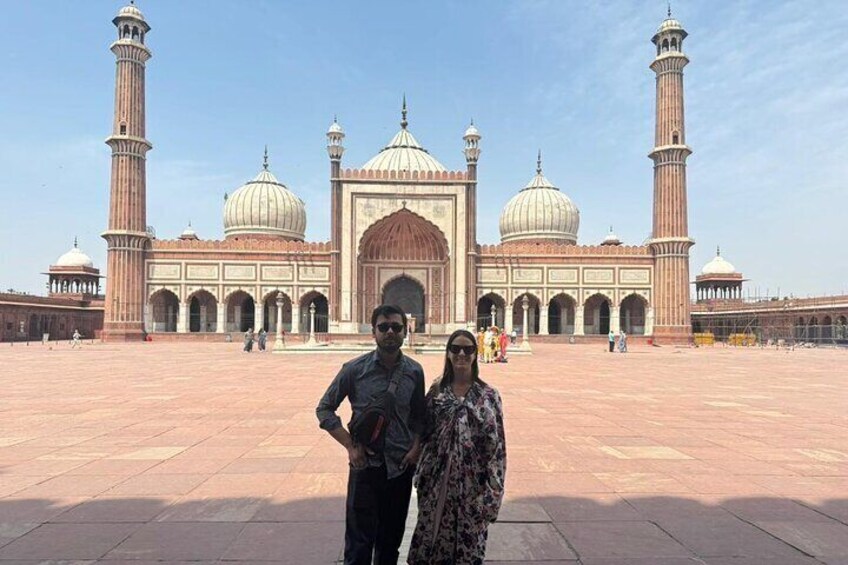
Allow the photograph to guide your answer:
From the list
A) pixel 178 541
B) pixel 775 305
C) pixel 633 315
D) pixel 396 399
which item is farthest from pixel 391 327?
A: pixel 775 305

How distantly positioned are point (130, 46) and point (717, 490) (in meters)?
36.9

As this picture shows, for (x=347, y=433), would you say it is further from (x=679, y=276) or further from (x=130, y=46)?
(x=130, y=46)

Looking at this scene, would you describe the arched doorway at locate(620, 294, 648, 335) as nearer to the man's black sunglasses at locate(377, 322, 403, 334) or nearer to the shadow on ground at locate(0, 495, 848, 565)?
the shadow on ground at locate(0, 495, 848, 565)

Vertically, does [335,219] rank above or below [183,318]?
above

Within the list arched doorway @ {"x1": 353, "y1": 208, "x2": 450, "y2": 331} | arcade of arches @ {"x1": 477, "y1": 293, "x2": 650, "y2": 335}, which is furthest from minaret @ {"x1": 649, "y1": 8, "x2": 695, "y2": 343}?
arched doorway @ {"x1": 353, "y1": 208, "x2": 450, "y2": 331}

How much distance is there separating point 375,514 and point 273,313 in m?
34.5

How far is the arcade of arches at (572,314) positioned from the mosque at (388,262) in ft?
0.38

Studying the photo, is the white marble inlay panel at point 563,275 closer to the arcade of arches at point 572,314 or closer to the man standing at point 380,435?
the arcade of arches at point 572,314

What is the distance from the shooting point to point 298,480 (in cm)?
443

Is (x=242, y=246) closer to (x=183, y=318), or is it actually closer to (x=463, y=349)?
(x=183, y=318)

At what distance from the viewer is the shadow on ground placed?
121 inches

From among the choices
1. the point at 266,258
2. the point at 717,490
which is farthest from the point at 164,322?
the point at 717,490

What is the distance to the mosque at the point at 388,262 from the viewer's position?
109 ft

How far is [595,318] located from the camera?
37.6 m
